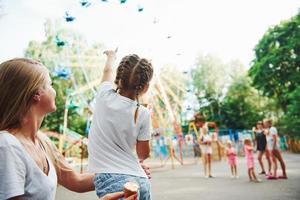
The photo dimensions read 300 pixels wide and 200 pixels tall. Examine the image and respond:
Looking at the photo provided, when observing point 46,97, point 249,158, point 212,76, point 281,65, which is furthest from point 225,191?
point 212,76

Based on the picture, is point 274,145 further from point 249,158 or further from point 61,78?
point 61,78

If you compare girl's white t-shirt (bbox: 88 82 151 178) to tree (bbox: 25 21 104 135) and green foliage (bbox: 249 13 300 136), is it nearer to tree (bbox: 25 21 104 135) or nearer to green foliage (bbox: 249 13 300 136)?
green foliage (bbox: 249 13 300 136)

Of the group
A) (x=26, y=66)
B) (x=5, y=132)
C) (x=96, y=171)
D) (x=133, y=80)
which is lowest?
(x=96, y=171)

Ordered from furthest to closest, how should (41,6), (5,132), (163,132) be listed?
(41,6), (163,132), (5,132)

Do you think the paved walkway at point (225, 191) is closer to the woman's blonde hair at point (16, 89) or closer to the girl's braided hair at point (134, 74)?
the girl's braided hair at point (134, 74)

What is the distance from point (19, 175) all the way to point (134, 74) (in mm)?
834

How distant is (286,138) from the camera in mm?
15250

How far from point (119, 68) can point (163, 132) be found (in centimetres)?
1030

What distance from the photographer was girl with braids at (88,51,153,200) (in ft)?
4.64

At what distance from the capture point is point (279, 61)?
1434 centimetres

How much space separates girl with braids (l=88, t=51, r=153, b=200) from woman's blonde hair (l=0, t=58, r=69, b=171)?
26.6 inches

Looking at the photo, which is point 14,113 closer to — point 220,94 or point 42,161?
point 42,161

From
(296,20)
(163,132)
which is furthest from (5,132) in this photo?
(296,20)

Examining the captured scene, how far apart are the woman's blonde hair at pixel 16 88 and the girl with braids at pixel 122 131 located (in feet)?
2.22
